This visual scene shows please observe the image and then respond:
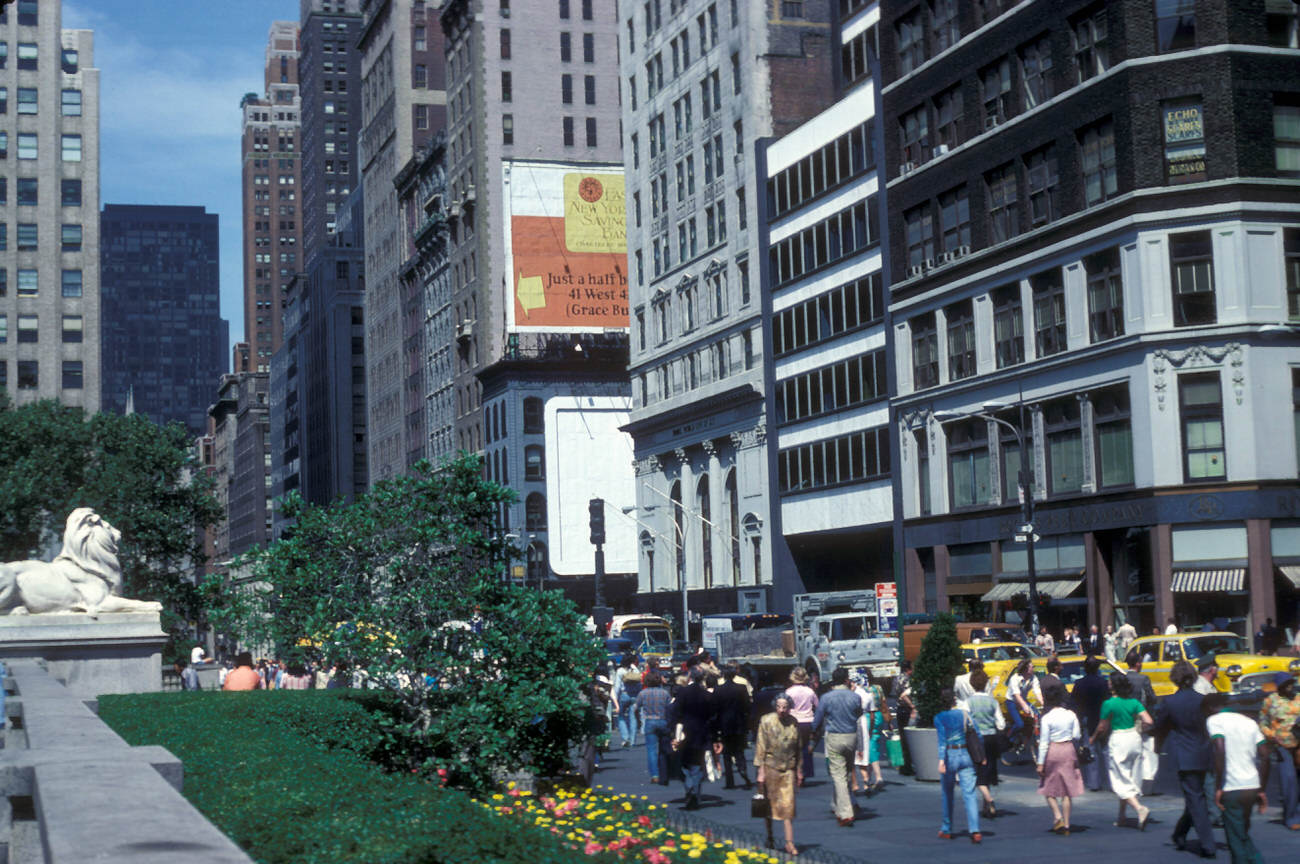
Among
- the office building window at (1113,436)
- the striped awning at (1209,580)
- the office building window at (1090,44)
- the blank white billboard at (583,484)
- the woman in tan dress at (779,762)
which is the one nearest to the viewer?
the woman in tan dress at (779,762)

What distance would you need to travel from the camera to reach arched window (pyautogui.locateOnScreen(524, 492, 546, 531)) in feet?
385

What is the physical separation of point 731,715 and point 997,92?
129 feet

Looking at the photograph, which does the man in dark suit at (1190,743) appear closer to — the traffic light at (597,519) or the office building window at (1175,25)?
the office building window at (1175,25)

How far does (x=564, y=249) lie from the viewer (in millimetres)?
110438

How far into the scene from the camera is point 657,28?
319ft

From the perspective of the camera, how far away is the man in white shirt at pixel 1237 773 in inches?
701

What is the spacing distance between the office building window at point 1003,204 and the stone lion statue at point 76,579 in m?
39.0

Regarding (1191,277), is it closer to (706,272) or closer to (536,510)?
(706,272)

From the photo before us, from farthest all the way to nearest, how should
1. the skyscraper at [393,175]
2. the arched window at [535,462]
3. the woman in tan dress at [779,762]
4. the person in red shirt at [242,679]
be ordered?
1. the skyscraper at [393,175]
2. the arched window at [535,462]
3. the person in red shirt at [242,679]
4. the woman in tan dress at [779,762]

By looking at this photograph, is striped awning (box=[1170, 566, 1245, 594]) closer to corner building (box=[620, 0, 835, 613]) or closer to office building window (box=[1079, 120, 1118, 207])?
office building window (box=[1079, 120, 1118, 207])

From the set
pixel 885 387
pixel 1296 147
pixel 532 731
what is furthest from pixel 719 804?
pixel 885 387

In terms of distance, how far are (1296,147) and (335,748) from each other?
4447 cm

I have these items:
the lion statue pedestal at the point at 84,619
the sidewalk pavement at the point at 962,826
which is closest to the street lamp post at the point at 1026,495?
the sidewalk pavement at the point at 962,826

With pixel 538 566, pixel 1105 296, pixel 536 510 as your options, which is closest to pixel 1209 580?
pixel 1105 296
